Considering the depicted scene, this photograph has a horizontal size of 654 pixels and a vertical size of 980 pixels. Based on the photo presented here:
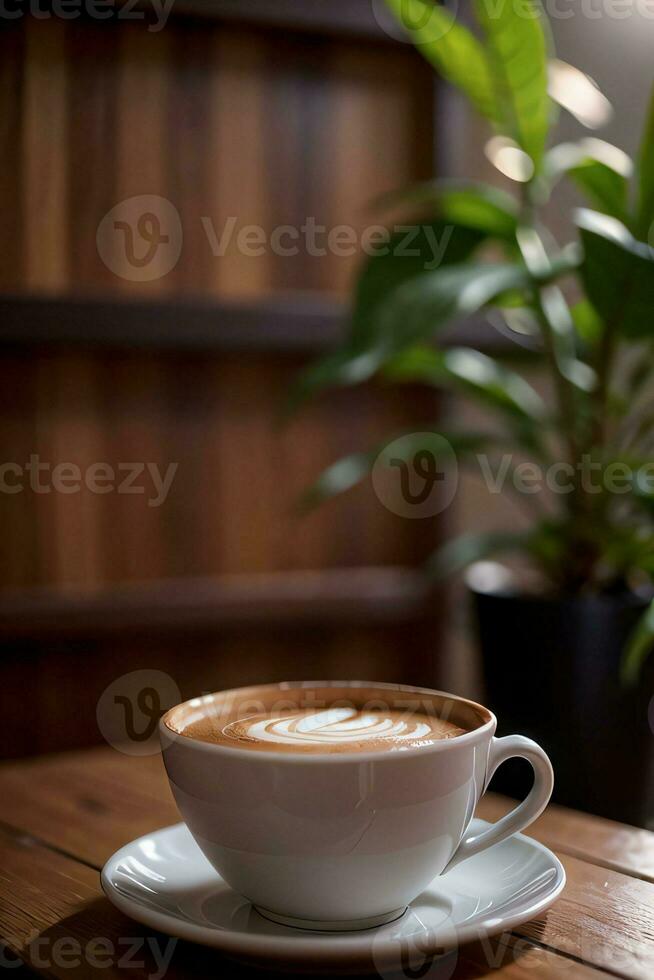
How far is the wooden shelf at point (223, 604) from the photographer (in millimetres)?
1376

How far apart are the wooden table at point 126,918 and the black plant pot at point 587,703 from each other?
0.84ft

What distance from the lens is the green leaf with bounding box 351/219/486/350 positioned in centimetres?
95

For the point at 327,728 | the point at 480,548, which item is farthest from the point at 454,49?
the point at 327,728

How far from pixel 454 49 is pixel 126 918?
789mm

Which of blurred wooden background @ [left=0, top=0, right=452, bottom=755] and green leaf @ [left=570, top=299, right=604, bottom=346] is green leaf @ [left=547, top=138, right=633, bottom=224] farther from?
blurred wooden background @ [left=0, top=0, right=452, bottom=755]

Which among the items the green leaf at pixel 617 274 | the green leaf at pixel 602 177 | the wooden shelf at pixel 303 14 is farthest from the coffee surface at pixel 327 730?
the wooden shelf at pixel 303 14

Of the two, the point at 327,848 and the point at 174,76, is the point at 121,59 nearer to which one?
the point at 174,76

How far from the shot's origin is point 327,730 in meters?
0.50

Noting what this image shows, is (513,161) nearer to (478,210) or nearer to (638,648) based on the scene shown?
(478,210)

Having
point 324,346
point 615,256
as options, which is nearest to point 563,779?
point 615,256

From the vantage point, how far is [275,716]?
525mm

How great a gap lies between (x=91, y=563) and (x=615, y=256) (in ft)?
2.87

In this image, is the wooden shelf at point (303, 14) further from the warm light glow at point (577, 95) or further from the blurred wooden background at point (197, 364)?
the warm light glow at point (577, 95)

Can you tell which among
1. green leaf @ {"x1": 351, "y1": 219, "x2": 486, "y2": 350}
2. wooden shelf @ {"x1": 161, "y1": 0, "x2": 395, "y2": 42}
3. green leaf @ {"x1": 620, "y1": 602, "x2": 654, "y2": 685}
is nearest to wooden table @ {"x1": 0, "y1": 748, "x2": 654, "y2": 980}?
green leaf @ {"x1": 620, "y1": 602, "x2": 654, "y2": 685}
